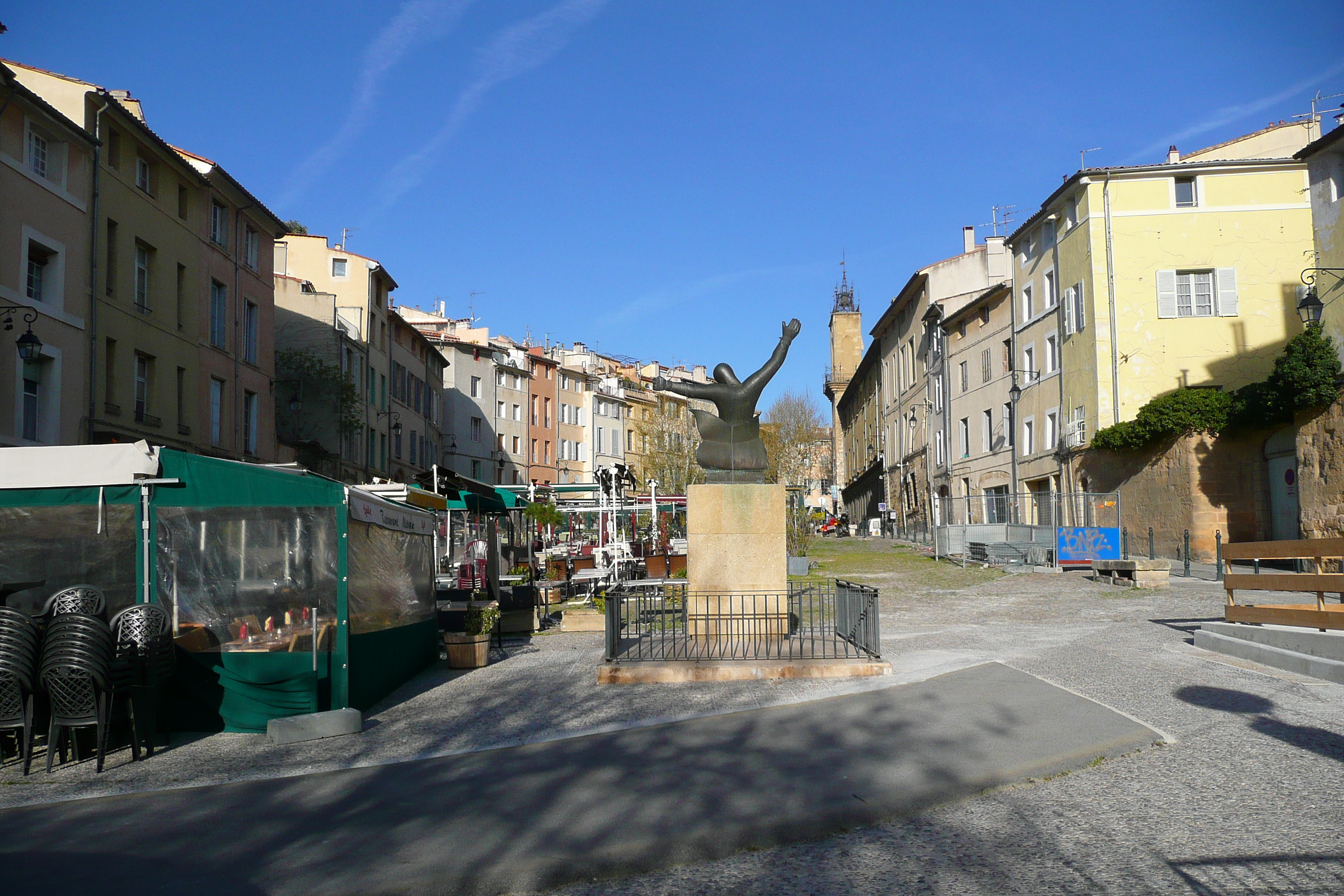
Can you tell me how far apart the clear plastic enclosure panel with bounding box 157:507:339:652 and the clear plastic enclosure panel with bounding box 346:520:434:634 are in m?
0.29

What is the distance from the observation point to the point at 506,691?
11.1 metres

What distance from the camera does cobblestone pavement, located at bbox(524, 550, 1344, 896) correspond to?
16.6 feet

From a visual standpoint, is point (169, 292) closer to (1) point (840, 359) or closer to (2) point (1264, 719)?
(2) point (1264, 719)

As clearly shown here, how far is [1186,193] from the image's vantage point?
32375 mm

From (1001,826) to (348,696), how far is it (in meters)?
6.13

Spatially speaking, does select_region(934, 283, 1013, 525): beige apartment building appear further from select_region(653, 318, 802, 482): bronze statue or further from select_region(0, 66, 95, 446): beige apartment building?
select_region(0, 66, 95, 446): beige apartment building

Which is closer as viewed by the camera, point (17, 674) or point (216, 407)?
point (17, 674)

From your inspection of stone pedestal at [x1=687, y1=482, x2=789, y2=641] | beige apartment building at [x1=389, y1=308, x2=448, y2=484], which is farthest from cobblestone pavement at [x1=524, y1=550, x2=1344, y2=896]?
beige apartment building at [x1=389, y1=308, x2=448, y2=484]

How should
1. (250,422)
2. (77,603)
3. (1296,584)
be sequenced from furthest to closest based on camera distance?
1. (250,422)
2. (1296,584)
3. (77,603)

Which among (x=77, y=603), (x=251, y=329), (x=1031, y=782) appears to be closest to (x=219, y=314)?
(x=251, y=329)

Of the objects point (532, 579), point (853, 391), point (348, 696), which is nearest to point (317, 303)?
point (532, 579)

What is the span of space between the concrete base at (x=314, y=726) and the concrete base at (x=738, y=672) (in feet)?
9.20

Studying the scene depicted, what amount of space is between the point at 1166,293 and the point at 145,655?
3135 cm

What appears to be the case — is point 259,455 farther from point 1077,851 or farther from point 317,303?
point 1077,851
